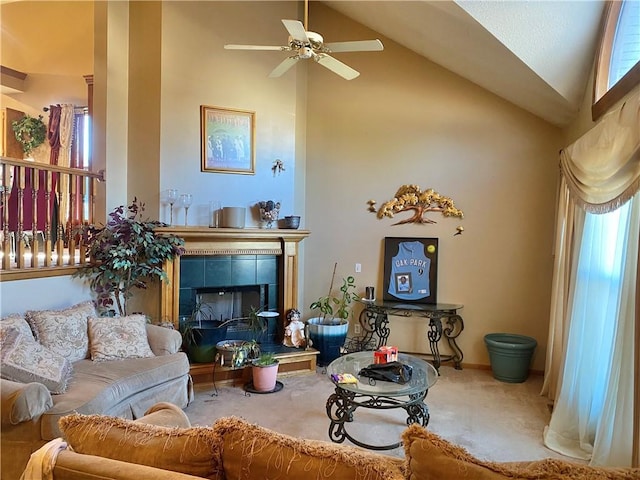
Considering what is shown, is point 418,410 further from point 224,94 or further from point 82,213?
point 224,94

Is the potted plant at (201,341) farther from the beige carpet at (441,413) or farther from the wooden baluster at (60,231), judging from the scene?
the wooden baluster at (60,231)

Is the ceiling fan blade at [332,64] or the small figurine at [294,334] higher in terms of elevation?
the ceiling fan blade at [332,64]

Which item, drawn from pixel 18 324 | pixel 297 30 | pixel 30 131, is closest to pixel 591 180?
pixel 297 30

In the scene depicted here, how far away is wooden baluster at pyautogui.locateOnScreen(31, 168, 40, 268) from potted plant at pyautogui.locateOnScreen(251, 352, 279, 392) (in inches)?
80.8

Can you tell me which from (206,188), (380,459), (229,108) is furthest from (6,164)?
(380,459)

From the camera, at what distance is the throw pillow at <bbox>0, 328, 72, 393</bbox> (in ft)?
8.55

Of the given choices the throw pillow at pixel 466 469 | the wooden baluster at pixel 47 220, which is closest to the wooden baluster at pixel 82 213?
the wooden baluster at pixel 47 220

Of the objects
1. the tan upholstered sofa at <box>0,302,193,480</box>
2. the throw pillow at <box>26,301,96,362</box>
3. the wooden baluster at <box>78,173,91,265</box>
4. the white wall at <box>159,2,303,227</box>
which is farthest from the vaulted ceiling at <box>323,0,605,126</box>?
the throw pillow at <box>26,301,96,362</box>

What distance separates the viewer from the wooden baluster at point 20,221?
3.36 meters

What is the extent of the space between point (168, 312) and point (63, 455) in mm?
3095

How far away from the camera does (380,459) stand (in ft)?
4.20

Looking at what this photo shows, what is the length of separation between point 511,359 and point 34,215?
4612 mm

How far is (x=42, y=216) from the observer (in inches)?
144

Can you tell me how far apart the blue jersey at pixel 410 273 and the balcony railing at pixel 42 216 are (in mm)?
3292
